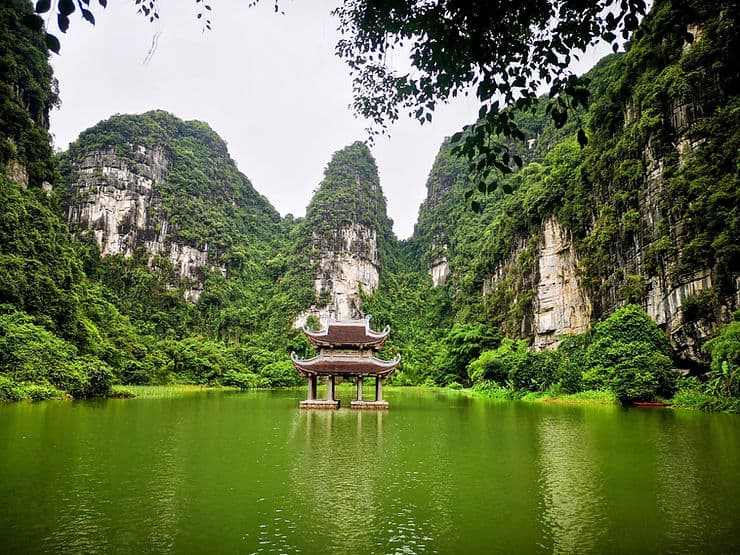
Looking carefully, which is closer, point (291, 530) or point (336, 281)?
point (291, 530)

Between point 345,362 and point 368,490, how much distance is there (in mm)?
15889

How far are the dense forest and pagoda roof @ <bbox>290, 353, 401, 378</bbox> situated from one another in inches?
350

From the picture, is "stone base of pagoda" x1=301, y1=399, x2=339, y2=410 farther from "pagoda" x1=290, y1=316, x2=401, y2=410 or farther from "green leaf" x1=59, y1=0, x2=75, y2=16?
"green leaf" x1=59, y1=0, x2=75, y2=16

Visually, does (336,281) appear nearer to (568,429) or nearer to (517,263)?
(517,263)

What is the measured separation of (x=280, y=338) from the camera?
63.2m

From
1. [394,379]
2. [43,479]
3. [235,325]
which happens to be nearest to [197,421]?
[43,479]

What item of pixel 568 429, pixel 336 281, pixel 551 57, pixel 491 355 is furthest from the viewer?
pixel 336 281

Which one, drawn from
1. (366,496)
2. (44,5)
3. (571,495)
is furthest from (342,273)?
(44,5)

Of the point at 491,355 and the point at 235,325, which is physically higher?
the point at 235,325

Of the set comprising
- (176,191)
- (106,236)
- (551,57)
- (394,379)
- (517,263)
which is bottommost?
(394,379)

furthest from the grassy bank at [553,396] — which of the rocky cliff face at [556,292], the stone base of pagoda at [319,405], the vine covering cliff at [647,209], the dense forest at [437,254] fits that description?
the stone base of pagoda at [319,405]

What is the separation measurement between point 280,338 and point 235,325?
7174mm

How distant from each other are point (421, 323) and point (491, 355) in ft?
118

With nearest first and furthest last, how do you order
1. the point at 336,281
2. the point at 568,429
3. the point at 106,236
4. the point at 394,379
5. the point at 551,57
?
the point at 551,57 → the point at 568,429 → the point at 394,379 → the point at 106,236 → the point at 336,281
